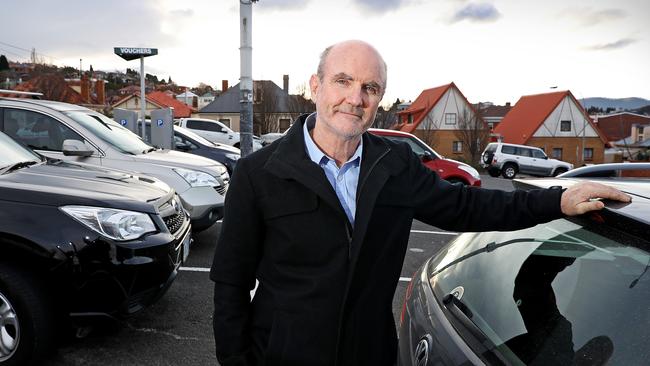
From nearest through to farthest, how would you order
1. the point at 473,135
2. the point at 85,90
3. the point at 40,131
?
the point at 40,131
the point at 473,135
the point at 85,90

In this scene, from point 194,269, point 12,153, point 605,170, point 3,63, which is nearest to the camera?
point 605,170

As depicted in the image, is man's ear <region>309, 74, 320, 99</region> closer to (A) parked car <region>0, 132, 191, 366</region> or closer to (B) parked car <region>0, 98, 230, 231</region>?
(A) parked car <region>0, 132, 191, 366</region>

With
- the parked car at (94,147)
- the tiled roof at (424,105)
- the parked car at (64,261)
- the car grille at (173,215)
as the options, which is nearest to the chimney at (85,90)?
the tiled roof at (424,105)

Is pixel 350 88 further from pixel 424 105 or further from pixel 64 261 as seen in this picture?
pixel 424 105

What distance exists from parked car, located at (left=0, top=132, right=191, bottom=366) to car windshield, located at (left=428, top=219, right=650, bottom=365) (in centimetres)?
186

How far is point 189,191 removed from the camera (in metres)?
5.53

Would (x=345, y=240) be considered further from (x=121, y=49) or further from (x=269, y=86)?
(x=269, y=86)

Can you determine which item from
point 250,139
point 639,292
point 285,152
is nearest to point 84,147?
point 250,139

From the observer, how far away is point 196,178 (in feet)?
18.8

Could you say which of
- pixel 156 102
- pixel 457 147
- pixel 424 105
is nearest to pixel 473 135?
pixel 457 147

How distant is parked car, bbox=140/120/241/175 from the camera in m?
10.2

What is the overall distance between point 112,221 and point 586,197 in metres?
2.56

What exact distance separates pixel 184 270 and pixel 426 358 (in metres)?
3.77

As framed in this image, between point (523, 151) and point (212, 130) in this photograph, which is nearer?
point (212, 130)
